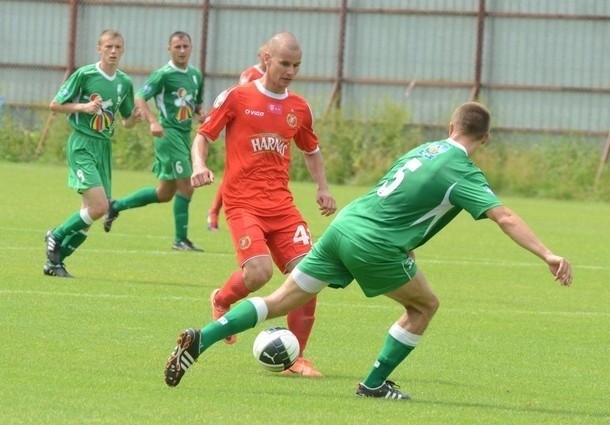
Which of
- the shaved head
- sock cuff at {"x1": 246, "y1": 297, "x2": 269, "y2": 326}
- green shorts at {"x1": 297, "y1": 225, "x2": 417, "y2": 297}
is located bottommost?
sock cuff at {"x1": 246, "y1": 297, "x2": 269, "y2": 326}

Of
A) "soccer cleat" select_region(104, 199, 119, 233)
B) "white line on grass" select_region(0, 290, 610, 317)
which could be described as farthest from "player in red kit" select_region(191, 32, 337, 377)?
"soccer cleat" select_region(104, 199, 119, 233)

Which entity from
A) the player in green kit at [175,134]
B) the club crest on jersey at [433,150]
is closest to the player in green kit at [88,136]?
the player in green kit at [175,134]

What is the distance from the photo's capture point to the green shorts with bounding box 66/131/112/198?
1248cm

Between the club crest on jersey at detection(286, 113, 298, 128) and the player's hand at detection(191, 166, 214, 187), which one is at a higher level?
the club crest on jersey at detection(286, 113, 298, 128)

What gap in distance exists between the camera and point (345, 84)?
30.3 meters

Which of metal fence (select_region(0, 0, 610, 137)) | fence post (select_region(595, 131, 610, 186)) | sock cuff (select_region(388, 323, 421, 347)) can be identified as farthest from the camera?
metal fence (select_region(0, 0, 610, 137))

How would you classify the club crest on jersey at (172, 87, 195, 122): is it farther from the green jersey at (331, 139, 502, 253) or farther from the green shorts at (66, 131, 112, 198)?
the green jersey at (331, 139, 502, 253)

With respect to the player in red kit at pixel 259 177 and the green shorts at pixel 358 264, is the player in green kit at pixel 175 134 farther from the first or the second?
the green shorts at pixel 358 264

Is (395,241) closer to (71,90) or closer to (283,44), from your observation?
(283,44)

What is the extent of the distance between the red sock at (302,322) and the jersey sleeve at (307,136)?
3.91 feet

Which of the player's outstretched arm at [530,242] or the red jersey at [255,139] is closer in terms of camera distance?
the player's outstretched arm at [530,242]

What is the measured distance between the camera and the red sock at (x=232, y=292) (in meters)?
8.74

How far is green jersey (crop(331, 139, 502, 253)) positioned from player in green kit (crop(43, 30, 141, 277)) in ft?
17.2

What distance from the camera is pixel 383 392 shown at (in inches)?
298
